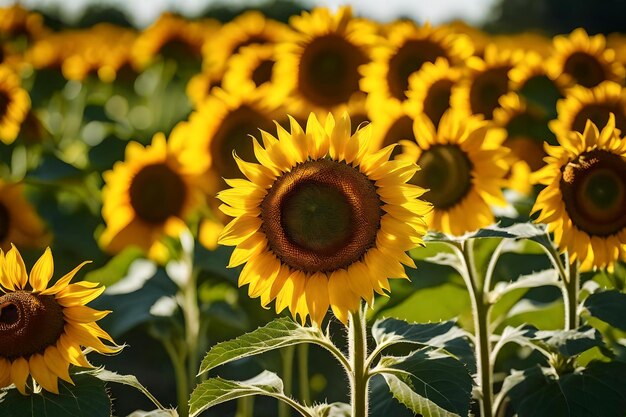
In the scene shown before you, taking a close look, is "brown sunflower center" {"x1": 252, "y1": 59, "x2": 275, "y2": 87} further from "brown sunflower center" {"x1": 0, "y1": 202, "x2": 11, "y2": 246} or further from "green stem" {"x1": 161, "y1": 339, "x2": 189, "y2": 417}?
"green stem" {"x1": 161, "y1": 339, "x2": 189, "y2": 417}

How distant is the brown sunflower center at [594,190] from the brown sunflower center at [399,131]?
3.31 feet

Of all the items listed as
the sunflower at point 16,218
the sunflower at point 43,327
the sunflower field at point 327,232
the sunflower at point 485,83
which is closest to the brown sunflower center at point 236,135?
the sunflower field at point 327,232

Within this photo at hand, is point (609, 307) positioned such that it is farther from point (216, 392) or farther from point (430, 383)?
point (216, 392)

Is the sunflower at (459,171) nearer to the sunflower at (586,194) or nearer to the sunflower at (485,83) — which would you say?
the sunflower at (586,194)

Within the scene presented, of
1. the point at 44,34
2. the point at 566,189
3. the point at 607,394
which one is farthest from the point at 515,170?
the point at 44,34

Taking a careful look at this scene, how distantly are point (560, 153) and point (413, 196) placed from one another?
1.44 feet

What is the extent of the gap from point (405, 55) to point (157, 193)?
1097 millimetres

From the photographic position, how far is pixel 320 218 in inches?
69.9

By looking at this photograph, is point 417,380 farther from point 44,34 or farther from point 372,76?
point 44,34

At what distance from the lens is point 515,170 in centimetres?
313

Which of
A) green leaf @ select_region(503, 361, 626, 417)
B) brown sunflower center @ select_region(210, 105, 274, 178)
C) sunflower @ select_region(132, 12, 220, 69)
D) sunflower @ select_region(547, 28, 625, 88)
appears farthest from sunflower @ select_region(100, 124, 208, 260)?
sunflower @ select_region(132, 12, 220, 69)

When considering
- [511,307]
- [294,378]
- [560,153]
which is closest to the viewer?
[560,153]

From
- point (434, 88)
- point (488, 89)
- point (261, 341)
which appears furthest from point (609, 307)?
point (488, 89)

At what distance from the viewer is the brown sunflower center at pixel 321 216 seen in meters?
1.75
